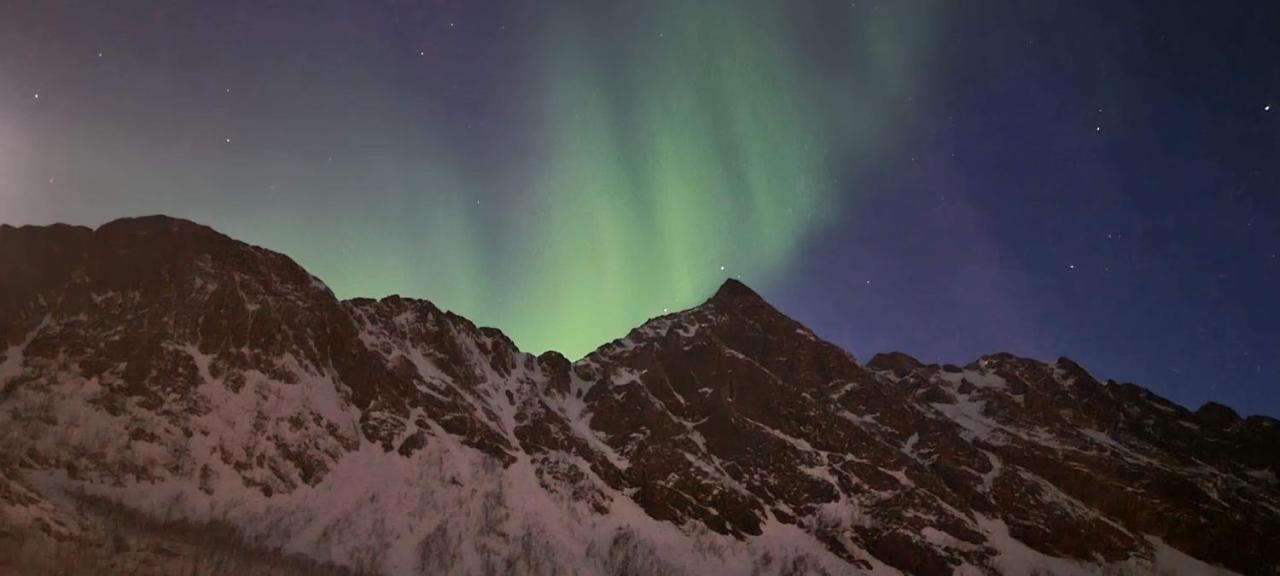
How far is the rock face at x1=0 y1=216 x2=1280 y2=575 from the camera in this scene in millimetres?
114688

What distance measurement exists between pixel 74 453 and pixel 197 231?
197ft

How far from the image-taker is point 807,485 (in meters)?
164

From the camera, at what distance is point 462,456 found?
141250 millimetres

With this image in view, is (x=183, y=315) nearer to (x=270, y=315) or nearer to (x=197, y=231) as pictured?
(x=270, y=315)

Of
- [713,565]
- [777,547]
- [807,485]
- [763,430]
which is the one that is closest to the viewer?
[713,565]

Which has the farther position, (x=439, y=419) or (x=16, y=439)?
(x=439, y=419)

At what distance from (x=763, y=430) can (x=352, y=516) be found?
9114 cm

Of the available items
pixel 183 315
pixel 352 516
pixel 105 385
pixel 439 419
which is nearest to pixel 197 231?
pixel 183 315

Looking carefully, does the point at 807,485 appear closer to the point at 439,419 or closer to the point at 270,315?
the point at 439,419

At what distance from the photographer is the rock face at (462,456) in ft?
376

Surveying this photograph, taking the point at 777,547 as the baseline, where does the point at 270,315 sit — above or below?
above

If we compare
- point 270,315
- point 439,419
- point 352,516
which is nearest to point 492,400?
point 439,419

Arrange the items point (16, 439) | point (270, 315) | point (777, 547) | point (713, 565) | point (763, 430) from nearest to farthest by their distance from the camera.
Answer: point (16, 439), point (713, 565), point (777, 547), point (270, 315), point (763, 430)

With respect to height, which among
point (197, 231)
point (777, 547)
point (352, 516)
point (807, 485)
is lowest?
point (352, 516)
